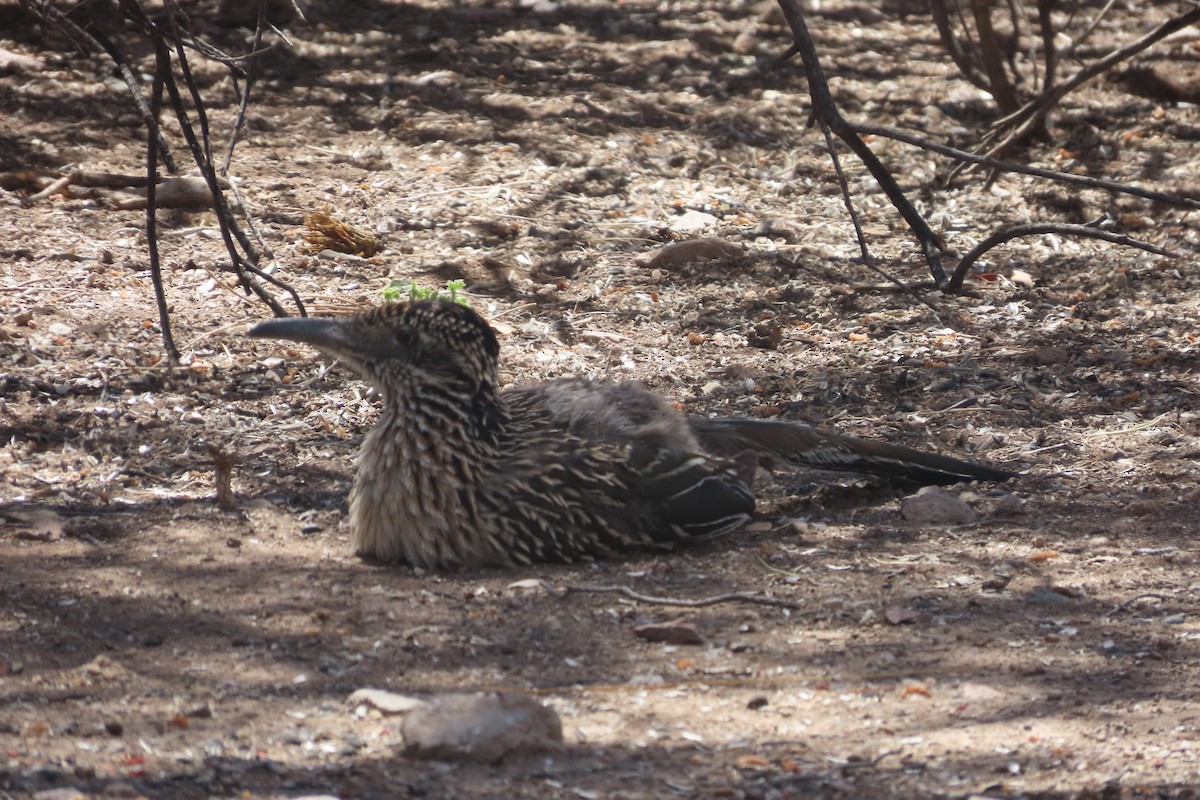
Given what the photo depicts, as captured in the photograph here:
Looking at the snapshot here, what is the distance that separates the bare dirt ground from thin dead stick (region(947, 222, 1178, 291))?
0.36m

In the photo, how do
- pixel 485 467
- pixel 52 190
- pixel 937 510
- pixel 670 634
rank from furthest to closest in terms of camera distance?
pixel 52 190, pixel 937 510, pixel 485 467, pixel 670 634

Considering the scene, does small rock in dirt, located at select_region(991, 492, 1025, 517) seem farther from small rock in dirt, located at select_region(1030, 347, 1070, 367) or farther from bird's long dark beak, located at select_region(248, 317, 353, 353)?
bird's long dark beak, located at select_region(248, 317, 353, 353)

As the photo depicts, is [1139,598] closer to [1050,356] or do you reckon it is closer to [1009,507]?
[1009,507]

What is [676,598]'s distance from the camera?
4.86 meters

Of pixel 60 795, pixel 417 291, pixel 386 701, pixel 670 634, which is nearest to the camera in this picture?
pixel 60 795

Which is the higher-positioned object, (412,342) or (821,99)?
(821,99)

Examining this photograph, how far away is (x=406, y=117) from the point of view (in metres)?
9.87

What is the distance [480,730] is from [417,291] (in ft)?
12.8

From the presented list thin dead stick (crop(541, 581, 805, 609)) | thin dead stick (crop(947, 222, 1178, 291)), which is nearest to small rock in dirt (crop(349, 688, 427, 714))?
thin dead stick (crop(541, 581, 805, 609))

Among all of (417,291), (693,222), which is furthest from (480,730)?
(693,222)

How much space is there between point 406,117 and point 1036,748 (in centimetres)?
713

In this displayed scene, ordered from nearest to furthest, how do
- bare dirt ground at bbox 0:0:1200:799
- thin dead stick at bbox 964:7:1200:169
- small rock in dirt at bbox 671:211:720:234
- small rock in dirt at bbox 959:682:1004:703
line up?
bare dirt ground at bbox 0:0:1200:799 < small rock in dirt at bbox 959:682:1004:703 < thin dead stick at bbox 964:7:1200:169 < small rock in dirt at bbox 671:211:720:234

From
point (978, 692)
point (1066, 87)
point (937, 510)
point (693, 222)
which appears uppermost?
point (1066, 87)

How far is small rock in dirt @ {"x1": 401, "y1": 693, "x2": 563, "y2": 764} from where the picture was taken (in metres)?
3.54
